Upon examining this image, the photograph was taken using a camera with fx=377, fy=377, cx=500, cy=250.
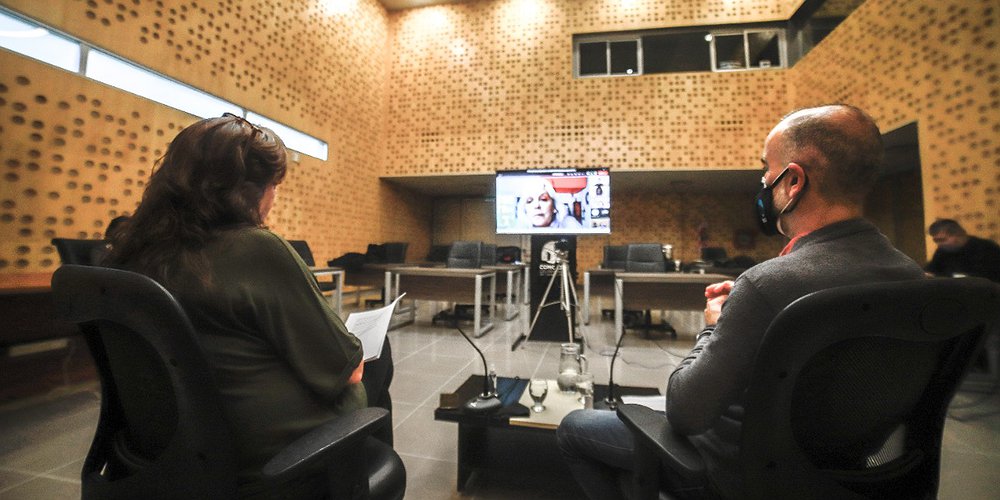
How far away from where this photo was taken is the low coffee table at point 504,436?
57.9 inches

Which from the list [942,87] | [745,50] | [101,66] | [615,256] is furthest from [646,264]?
[101,66]

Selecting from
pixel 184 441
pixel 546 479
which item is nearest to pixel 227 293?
pixel 184 441

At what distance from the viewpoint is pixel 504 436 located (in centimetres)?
190

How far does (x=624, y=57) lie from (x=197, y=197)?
858 centimetres

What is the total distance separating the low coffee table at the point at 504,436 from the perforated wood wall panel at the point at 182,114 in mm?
4252

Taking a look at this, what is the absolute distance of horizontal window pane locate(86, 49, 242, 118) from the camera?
375 centimetres

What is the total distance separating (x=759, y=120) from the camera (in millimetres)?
7047

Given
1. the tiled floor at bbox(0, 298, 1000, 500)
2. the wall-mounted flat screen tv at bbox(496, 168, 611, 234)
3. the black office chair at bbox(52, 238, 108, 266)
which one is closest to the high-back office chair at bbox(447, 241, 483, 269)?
the wall-mounted flat screen tv at bbox(496, 168, 611, 234)

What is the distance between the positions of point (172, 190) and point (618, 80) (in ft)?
26.4

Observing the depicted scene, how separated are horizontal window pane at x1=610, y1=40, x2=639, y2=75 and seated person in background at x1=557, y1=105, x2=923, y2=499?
307 inches

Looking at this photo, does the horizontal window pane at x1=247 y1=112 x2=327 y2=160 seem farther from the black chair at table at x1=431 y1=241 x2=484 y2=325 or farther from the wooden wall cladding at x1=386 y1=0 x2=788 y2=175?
the black chair at table at x1=431 y1=241 x2=484 y2=325

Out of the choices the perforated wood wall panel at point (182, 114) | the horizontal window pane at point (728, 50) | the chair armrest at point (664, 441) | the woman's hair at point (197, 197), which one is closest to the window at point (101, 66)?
the perforated wood wall panel at point (182, 114)

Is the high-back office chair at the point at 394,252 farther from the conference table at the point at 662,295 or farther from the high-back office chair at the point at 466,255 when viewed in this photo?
the conference table at the point at 662,295

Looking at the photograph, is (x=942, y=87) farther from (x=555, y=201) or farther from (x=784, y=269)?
(x=784, y=269)
